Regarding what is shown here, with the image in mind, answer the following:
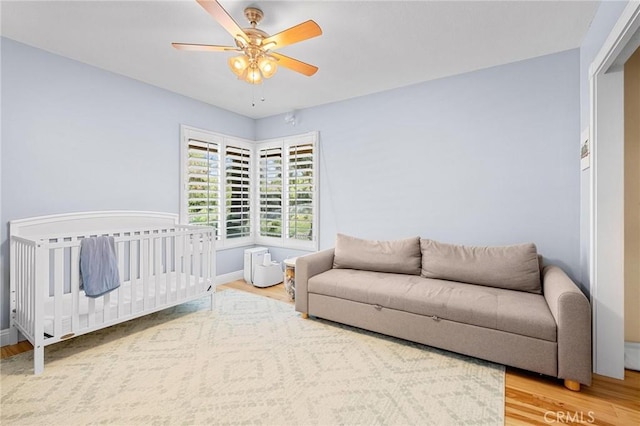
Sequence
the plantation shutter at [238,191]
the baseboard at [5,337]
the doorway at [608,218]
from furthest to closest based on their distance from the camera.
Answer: the plantation shutter at [238,191] → the baseboard at [5,337] → the doorway at [608,218]

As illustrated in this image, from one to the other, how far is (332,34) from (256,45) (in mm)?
712

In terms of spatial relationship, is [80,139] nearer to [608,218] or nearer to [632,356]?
[608,218]

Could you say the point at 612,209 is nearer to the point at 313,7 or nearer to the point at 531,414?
the point at 531,414

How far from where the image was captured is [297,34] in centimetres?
185

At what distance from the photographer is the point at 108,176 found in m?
3.13

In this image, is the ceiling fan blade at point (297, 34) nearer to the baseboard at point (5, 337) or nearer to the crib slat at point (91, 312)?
the crib slat at point (91, 312)

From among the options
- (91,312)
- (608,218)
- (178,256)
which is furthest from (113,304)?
(608,218)

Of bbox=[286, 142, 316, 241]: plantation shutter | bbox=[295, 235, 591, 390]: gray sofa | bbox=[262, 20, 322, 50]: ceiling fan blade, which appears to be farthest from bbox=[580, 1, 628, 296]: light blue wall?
bbox=[286, 142, 316, 241]: plantation shutter

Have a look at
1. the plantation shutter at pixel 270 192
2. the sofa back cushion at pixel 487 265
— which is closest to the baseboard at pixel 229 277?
the plantation shutter at pixel 270 192

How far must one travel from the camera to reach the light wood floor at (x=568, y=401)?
5.49ft

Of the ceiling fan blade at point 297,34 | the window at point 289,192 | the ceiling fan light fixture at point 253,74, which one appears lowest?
the window at point 289,192

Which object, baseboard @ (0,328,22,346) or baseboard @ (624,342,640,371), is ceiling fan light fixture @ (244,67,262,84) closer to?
baseboard @ (0,328,22,346)

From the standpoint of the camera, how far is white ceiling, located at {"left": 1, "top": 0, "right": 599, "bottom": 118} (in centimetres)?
209

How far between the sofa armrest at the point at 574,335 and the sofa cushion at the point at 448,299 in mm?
67
